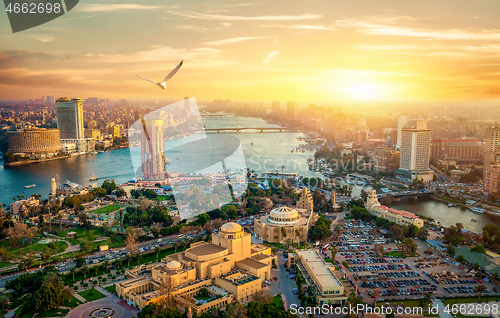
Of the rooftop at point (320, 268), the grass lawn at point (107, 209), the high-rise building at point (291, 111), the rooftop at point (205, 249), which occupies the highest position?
the high-rise building at point (291, 111)

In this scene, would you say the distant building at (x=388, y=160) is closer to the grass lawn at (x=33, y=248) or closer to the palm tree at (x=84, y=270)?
the grass lawn at (x=33, y=248)

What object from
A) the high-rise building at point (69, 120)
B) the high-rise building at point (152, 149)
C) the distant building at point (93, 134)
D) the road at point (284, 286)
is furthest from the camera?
the distant building at point (93, 134)

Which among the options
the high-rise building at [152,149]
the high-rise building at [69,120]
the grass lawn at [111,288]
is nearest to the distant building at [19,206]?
the high-rise building at [152,149]

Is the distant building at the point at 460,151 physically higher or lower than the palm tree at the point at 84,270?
higher

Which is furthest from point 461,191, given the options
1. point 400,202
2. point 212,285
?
point 212,285

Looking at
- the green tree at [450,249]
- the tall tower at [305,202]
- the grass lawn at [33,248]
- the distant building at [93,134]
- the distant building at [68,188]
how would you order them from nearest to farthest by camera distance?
the green tree at [450,249], the grass lawn at [33,248], the tall tower at [305,202], the distant building at [68,188], the distant building at [93,134]

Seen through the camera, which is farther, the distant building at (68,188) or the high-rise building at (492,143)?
the high-rise building at (492,143)
